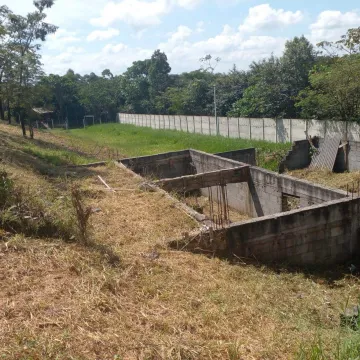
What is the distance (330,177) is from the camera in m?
16.1

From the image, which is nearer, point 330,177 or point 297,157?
point 330,177

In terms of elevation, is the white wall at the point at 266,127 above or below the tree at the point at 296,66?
below

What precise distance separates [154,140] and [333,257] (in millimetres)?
21847

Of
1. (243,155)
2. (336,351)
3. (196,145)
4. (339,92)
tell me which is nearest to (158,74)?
(196,145)

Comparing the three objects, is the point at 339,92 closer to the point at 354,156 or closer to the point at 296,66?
the point at 354,156

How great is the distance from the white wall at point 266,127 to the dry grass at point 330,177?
288 centimetres

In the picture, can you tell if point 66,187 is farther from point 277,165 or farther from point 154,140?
point 154,140

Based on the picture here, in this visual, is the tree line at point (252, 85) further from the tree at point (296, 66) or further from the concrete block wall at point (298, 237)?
the concrete block wall at point (298, 237)

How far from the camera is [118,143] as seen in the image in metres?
29.9

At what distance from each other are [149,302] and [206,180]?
23.9 ft

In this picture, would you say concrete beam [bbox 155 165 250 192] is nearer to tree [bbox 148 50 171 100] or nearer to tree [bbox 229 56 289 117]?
tree [bbox 229 56 289 117]

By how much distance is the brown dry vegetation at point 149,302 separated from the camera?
160 inches

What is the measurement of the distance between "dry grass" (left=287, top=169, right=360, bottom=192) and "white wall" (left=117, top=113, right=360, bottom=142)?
9.44ft

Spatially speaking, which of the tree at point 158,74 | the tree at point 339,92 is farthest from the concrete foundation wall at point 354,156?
the tree at point 158,74
